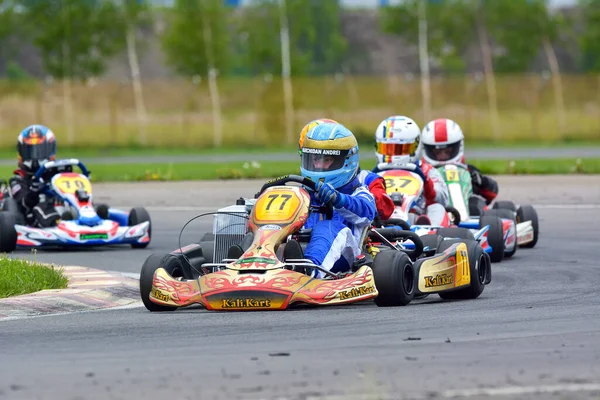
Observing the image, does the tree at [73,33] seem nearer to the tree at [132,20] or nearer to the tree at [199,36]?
the tree at [132,20]

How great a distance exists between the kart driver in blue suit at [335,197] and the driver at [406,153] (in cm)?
353

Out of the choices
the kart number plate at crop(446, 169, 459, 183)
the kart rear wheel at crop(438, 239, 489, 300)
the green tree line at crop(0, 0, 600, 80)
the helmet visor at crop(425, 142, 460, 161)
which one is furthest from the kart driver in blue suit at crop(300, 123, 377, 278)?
the green tree line at crop(0, 0, 600, 80)

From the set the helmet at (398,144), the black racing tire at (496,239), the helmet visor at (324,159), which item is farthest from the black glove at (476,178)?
the helmet visor at (324,159)

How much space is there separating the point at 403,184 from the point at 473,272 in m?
3.43

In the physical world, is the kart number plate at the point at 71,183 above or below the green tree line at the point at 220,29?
below

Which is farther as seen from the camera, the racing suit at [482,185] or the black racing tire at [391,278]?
the racing suit at [482,185]

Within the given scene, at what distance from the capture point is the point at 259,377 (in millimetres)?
6145

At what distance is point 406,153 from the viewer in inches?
550

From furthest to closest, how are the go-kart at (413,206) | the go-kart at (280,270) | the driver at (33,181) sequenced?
1. the driver at (33,181)
2. the go-kart at (413,206)
3. the go-kart at (280,270)

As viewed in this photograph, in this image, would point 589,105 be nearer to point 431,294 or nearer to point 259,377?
point 431,294

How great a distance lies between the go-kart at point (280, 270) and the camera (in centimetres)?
863

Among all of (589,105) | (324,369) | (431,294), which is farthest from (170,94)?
(324,369)

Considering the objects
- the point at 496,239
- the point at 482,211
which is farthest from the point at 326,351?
the point at 482,211

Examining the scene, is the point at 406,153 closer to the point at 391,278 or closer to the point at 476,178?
the point at 476,178
